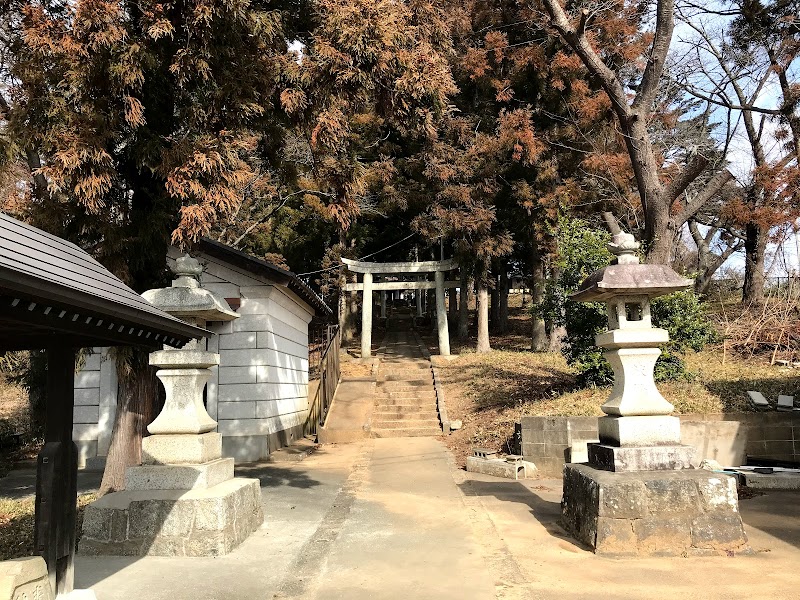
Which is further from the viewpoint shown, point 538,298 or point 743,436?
point 538,298

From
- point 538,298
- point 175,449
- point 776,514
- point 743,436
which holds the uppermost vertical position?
point 538,298

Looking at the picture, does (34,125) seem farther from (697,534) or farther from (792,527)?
(792,527)

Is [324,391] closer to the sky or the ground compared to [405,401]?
closer to the sky

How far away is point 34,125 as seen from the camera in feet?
22.2

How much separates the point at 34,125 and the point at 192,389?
12.1 feet

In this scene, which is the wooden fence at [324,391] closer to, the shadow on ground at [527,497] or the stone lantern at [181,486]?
the shadow on ground at [527,497]

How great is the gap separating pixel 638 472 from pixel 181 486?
4.60 meters

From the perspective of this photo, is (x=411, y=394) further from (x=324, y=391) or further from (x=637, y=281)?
(x=637, y=281)

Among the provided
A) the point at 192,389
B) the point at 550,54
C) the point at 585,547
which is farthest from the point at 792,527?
the point at 550,54

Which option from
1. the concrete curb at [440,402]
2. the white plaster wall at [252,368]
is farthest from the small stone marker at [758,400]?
the white plaster wall at [252,368]

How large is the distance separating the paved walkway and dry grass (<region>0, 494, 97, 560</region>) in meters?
0.82

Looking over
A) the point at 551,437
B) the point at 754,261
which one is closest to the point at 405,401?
the point at 551,437

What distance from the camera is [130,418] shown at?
7754 mm

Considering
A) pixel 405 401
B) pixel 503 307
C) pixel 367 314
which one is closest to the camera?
pixel 405 401
